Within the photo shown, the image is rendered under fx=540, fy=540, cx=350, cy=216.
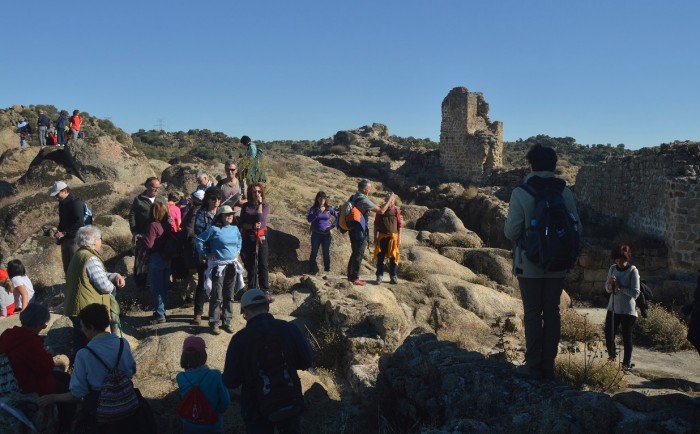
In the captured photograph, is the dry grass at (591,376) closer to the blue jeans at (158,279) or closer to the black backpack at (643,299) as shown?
the black backpack at (643,299)

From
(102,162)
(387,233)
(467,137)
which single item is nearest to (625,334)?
(387,233)

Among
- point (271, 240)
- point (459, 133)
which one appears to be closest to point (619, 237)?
point (271, 240)

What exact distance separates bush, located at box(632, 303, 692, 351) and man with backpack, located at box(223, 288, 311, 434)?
22.9 ft

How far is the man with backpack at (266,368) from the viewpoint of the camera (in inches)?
150

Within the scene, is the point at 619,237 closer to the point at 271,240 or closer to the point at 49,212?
the point at 271,240

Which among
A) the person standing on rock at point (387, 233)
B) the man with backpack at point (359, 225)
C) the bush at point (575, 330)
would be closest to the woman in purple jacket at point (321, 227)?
the man with backpack at point (359, 225)

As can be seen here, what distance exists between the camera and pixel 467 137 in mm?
31781

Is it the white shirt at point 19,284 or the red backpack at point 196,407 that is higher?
the white shirt at point 19,284

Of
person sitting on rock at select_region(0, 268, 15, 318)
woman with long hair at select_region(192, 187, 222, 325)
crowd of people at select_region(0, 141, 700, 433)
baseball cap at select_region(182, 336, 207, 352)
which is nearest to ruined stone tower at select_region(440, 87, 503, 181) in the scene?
crowd of people at select_region(0, 141, 700, 433)

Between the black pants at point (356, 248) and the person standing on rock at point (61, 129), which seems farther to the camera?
the person standing on rock at point (61, 129)

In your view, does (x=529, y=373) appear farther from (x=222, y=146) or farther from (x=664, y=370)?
(x=222, y=146)

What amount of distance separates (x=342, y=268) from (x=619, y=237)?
8472mm

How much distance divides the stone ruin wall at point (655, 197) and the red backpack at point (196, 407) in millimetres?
12062

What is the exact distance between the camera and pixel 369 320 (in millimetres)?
7266
